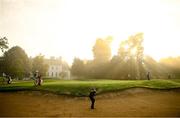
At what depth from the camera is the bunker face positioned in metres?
19.3

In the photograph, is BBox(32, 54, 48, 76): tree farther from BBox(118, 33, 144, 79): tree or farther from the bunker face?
the bunker face

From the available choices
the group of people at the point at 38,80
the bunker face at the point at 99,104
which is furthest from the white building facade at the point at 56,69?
the bunker face at the point at 99,104

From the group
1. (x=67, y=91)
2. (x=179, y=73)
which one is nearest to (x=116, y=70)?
(x=179, y=73)

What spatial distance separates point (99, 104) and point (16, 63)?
47.5 metres

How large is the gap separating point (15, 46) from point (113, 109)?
185 ft

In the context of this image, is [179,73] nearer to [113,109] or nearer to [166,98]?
[166,98]

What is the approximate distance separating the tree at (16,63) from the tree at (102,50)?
24.8 metres

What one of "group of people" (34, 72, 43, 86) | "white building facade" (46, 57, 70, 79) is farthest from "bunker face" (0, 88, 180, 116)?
"white building facade" (46, 57, 70, 79)

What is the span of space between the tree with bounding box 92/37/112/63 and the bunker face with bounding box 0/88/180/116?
46223 mm

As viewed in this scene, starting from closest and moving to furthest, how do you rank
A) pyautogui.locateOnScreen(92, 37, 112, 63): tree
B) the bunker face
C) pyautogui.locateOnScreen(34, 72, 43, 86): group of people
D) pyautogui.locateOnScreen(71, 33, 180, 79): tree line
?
1. the bunker face
2. pyautogui.locateOnScreen(34, 72, 43, 86): group of people
3. pyautogui.locateOnScreen(71, 33, 180, 79): tree line
4. pyautogui.locateOnScreen(92, 37, 112, 63): tree

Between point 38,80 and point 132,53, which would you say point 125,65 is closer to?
point 132,53

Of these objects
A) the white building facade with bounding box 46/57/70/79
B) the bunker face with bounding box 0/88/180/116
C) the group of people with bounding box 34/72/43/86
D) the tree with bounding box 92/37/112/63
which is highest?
the tree with bounding box 92/37/112/63

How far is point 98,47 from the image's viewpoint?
3059 inches

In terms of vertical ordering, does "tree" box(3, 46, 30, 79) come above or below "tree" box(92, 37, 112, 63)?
below
